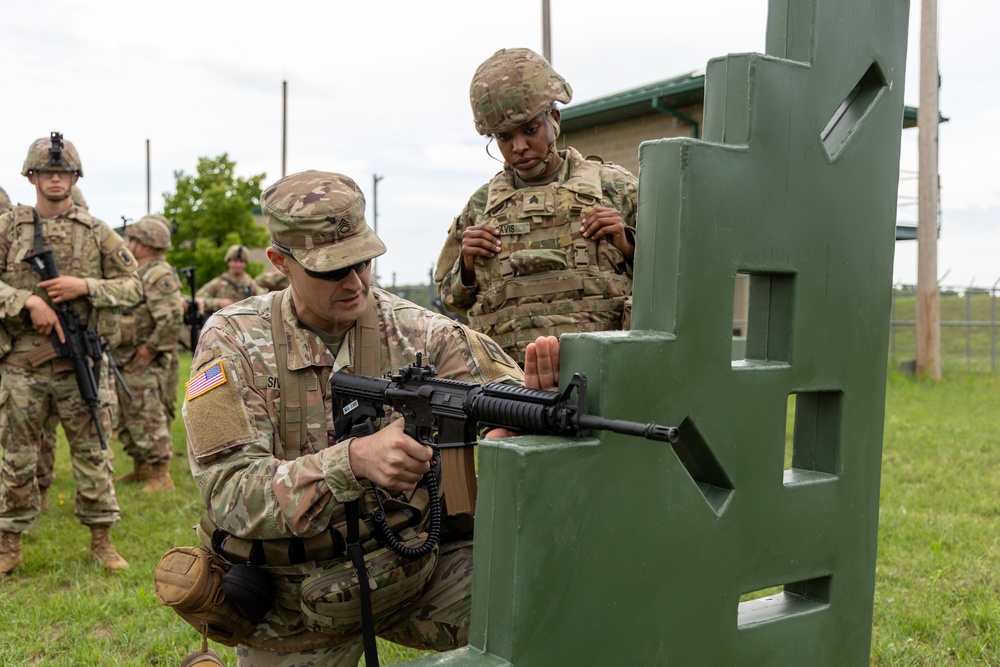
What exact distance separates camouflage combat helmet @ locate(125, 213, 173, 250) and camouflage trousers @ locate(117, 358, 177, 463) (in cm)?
104

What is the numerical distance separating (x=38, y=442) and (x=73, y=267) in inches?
39.9

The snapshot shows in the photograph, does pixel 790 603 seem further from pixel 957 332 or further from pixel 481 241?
pixel 957 332

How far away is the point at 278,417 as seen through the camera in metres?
2.75

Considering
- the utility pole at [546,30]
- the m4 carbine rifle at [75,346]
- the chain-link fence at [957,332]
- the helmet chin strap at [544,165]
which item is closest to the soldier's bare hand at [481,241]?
the helmet chin strap at [544,165]

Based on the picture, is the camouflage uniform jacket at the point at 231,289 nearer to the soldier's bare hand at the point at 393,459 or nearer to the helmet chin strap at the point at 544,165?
the helmet chin strap at the point at 544,165

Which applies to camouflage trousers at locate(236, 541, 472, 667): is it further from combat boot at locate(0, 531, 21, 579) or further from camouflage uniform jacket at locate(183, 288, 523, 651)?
combat boot at locate(0, 531, 21, 579)

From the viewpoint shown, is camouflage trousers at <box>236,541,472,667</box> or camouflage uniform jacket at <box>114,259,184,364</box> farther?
camouflage uniform jacket at <box>114,259,184,364</box>

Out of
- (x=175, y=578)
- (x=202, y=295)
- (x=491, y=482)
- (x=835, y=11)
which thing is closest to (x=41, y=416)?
(x=175, y=578)

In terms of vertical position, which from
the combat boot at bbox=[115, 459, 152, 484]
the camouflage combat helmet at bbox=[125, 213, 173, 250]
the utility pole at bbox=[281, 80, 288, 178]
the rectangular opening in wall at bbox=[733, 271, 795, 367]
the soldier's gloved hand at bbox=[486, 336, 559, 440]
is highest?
the utility pole at bbox=[281, 80, 288, 178]

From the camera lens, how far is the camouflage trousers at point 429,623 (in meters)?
2.79

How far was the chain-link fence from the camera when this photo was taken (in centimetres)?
1644

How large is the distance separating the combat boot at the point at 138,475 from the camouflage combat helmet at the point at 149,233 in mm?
1847

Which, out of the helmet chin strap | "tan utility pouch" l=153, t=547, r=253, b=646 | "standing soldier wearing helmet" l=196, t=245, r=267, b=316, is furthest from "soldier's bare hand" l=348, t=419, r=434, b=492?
"standing soldier wearing helmet" l=196, t=245, r=267, b=316

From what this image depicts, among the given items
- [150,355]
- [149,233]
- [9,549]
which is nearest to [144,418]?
[150,355]
